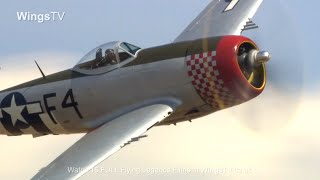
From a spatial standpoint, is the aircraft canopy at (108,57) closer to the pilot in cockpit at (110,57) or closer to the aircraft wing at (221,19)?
the pilot in cockpit at (110,57)

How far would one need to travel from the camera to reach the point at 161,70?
16.1 m

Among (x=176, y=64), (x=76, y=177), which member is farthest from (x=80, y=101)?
(x=76, y=177)

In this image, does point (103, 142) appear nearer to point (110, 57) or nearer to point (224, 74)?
point (110, 57)

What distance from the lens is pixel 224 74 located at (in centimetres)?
1553

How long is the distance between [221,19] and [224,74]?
17.3ft

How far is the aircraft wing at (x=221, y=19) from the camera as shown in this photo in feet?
64.7

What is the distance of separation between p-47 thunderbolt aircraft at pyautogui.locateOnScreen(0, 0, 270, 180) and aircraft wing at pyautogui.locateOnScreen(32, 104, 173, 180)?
0.02m

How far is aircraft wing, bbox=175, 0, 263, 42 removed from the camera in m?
19.7

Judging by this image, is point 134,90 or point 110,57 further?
point 110,57

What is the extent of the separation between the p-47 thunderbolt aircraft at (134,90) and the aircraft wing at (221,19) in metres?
3.43

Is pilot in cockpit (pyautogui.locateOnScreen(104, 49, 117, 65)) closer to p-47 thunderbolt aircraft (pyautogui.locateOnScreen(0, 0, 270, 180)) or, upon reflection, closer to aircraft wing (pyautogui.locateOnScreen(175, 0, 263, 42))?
p-47 thunderbolt aircraft (pyautogui.locateOnScreen(0, 0, 270, 180))

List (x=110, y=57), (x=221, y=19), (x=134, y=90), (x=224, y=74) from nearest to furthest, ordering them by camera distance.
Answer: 1. (x=224, y=74)
2. (x=134, y=90)
3. (x=110, y=57)
4. (x=221, y=19)

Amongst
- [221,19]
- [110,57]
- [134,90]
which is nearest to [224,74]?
[134,90]

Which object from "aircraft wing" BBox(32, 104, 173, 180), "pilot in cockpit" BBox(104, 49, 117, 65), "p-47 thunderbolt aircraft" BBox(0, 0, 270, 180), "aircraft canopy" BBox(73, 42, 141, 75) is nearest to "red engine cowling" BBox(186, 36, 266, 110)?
"p-47 thunderbolt aircraft" BBox(0, 0, 270, 180)
